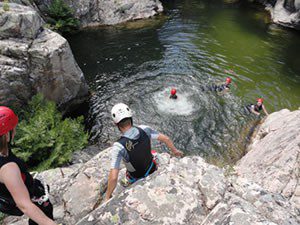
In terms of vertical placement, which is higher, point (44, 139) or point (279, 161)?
point (279, 161)

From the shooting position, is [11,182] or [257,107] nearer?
[11,182]

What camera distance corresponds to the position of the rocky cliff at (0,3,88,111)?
1012 centimetres

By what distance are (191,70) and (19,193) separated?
1585 centimetres

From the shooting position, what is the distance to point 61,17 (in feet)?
72.0

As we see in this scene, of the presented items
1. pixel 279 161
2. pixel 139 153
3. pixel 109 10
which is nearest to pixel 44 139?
pixel 139 153

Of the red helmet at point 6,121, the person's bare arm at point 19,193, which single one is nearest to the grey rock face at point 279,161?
the person's bare arm at point 19,193

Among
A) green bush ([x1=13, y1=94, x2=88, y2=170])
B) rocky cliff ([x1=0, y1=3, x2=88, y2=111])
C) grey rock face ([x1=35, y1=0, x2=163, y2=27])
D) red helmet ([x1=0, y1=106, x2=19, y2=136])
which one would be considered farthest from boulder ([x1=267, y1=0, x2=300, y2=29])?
red helmet ([x1=0, y1=106, x2=19, y2=136])

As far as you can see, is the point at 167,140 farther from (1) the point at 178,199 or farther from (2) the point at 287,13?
(2) the point at 287,13

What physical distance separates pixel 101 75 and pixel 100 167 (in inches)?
444

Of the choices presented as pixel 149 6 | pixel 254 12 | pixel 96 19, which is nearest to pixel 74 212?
pixel 96 19


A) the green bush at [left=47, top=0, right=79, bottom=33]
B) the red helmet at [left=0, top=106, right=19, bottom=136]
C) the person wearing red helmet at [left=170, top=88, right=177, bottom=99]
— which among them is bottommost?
the person wearing red helmet at [left=170, top=88, right=177, bottom=99]

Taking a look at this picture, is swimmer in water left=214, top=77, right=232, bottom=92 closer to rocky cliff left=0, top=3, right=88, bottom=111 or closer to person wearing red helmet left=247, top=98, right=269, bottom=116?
person wearing red helmet left=247, top=98, right=269, bottom=116

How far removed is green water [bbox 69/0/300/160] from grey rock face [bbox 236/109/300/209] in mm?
2381

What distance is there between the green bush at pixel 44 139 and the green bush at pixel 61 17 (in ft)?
43.5
